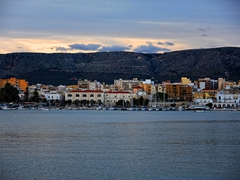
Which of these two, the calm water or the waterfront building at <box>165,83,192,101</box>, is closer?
the calm water

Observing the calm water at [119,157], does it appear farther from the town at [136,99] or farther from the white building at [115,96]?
the white building at [115,96]

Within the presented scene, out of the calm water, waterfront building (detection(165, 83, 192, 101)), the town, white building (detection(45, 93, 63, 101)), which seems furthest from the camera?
waterfront building (detection(165, 83, 192, 101))

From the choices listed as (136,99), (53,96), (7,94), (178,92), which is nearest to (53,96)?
(53,96)

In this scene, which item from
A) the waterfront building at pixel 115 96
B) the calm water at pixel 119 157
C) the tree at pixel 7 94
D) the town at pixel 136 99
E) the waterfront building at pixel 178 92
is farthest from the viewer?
the waterfront building at pixel 178 92

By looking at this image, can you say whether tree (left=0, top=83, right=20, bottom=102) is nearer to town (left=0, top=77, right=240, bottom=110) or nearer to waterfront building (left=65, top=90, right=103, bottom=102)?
town (left=0, top=77, right=240, bottom=110)

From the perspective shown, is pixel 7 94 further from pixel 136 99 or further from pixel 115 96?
pixel 136 99

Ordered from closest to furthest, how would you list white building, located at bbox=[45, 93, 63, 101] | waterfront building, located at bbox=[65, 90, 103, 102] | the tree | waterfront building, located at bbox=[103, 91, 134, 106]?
the tree
waterfront building, located at bbox=[65, 90, 103, 102]
waterfront building, located at bbox=[103, 91, 134, 106]
white building, located at bbox=[45, 93, 63, 101]

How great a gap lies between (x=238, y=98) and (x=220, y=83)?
2883cm

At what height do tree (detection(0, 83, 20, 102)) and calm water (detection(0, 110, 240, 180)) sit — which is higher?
tree (detection(0, 83, 20, 102))

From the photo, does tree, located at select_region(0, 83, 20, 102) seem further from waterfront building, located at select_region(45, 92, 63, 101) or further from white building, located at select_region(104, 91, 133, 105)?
white building, located at select_region(104, 91, 133, 105)

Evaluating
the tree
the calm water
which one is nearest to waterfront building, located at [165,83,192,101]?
the tree

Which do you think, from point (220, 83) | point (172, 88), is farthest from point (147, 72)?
point (172, 88)

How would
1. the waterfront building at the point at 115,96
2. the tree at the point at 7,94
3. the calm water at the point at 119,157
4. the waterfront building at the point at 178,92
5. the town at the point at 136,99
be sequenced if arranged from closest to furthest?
the calm water at the point at 119,157, the tree at the point at 7,94, the town at the point at 136,99, the waterfront building at the point at 115,96, the waterfront building at the point at 178,92

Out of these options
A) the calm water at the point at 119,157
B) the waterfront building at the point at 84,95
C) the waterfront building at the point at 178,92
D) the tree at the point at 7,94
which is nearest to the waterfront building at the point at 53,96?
the waterfront building at the point at 84,95
